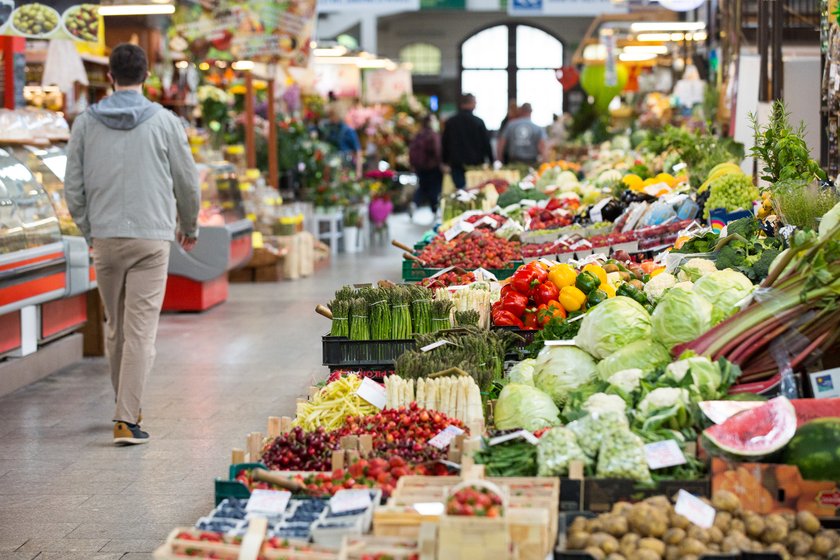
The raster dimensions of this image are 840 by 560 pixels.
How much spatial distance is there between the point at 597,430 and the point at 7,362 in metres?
5.36

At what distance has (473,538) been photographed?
112 inches

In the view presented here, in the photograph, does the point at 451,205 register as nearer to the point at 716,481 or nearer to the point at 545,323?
the point at 545,323

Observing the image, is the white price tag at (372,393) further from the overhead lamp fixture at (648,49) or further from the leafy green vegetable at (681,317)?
the overhead lamp fixture at (648,49)

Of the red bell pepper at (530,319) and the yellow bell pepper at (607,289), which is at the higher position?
the yellow bell pepper at (607,289)

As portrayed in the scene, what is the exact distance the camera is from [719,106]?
511 inches

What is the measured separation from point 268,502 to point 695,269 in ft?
7.93

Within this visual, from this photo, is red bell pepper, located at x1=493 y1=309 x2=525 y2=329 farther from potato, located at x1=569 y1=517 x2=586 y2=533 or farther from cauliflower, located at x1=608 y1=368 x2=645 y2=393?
potato, located at x1=569 y1=517 x2=586 y2=533

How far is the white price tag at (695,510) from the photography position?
309 centimetres

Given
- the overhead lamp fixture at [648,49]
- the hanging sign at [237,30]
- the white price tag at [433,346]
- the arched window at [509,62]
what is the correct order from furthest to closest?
the arched window at [509,62]
the overhead lamp fixture at [648,49]
the hanging sign at [237,30]
the white price tag at [433,346]

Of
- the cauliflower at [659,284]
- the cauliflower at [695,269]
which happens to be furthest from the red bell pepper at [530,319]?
the cauliflower at [695,269]

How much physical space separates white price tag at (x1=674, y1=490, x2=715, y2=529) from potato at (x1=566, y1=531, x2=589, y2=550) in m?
0.28

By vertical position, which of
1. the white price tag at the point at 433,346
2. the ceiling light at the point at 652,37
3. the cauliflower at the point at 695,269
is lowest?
the white price tag at the point at 433,346

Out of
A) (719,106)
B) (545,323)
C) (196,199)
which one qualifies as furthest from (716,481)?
(719,106)

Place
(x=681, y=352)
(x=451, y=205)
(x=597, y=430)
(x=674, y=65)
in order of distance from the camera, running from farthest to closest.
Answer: (x=674, y=65) → (x=451, y=205) → (x=681, y=352) → (x=597, y=430)
